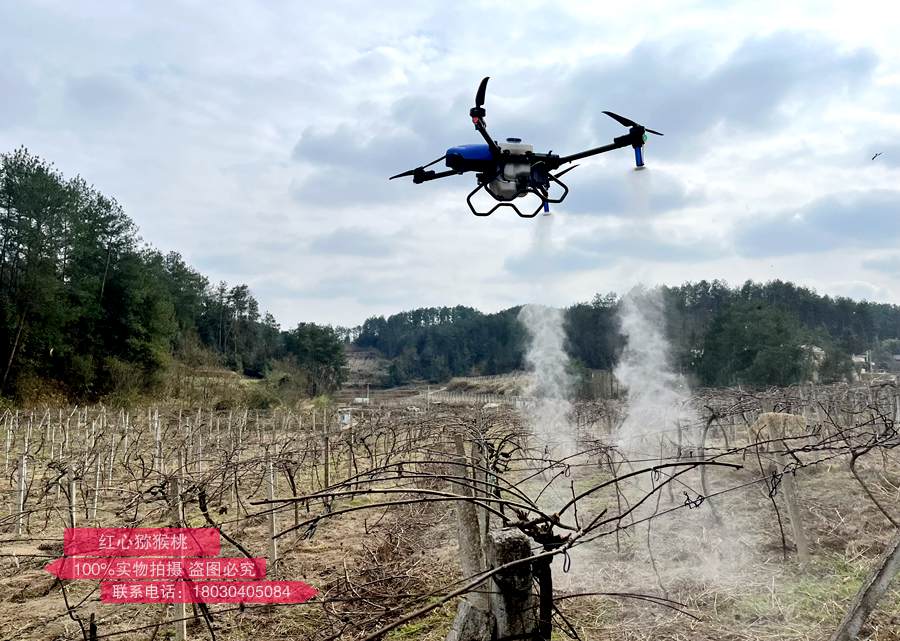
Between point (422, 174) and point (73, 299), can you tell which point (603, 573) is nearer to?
point (422, 174)

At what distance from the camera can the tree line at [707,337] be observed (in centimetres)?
2848

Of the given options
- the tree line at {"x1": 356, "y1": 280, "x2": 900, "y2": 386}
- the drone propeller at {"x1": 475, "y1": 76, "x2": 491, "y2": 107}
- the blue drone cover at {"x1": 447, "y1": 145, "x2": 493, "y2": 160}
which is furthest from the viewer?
the tree line at {"x1": 356, "y1": 280, "x2": 900, "y2": 386}

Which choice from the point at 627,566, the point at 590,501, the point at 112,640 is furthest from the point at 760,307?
the point at 112,640

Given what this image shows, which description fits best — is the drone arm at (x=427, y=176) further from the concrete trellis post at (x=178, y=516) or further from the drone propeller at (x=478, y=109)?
the concrete trellis post at (x=178, y=516)

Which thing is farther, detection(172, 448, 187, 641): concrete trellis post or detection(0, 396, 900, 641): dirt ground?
detection(0, 396, 900, 641): dirt ground

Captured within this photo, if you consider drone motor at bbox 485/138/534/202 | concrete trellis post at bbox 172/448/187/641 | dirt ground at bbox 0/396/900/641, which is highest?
drone motor at bbox 485/138/534/202

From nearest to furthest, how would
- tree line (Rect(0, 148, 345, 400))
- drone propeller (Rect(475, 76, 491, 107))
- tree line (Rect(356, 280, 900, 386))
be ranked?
drone propeller (Rect(475, 76, 491, 107))
tree line (Rect(0, 148, 345, 400))
tree line (Rect(356, 280, 900, 386))

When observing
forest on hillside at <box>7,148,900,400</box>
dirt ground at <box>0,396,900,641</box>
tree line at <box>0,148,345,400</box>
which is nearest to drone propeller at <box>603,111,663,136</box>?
dirt ground at <box>0,396,900,641</box>

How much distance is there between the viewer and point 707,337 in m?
32.0

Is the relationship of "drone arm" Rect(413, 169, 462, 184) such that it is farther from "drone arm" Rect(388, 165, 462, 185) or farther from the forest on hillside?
the forest on hillside

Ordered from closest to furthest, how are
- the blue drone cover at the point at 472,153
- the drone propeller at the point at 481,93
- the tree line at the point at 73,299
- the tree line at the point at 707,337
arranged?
the drone propeller at the point at 481,93, the blue drone cover at the point at 472,153, the tree line at the point at 73,299, the tree line at the point at 707,337

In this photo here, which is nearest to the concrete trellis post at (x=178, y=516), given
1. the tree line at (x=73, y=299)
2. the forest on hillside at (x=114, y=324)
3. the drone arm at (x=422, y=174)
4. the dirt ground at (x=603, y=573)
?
the dirt ground at (x=603, y=573)

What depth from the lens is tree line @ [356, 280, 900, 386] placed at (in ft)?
93.5

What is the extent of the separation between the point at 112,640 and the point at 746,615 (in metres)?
5.57
